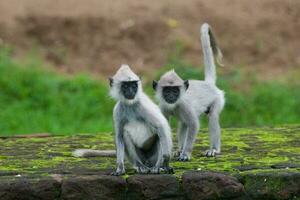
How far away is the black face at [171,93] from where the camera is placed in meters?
7.20

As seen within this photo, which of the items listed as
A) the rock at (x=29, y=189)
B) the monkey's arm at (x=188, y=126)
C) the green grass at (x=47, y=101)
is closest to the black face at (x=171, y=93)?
the monkey's arm at (x=188, y=126)

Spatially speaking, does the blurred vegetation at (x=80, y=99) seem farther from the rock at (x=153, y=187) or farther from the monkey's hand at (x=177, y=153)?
the rock at (x=153, y=187)

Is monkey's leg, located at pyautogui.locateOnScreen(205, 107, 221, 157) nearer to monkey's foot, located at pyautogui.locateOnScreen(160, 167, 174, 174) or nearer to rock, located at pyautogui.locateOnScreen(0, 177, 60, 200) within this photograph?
monkey's foot, located at pyautogui.locateOnScreen(160, 167, 174, 174)

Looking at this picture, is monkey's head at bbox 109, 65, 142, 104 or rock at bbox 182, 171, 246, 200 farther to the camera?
monkey's head at bbox 109, 65, 142, 104

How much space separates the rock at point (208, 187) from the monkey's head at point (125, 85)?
0.68m

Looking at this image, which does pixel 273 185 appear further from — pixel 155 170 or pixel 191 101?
pixel 191 101

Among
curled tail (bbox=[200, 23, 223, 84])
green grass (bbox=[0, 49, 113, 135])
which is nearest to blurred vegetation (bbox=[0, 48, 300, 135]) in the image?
green grass (bbox=[0, 49, 113, 135])

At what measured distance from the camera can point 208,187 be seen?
6.32m

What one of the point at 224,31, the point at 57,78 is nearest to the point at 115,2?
the point at 224,31

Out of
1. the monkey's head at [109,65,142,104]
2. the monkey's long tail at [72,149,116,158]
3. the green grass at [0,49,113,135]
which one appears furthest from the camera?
the green grass at [0,49,113,135]

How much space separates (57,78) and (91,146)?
6346mm

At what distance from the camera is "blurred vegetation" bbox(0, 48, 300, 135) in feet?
42.4

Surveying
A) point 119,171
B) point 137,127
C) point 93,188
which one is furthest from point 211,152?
point 93,188

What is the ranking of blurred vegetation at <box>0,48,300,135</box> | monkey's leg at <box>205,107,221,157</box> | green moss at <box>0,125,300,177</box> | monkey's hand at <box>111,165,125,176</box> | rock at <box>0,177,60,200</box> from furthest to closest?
blurred vegetation at <box>0,48,300,135</box> < monkey's leg at <box>205,107,221,157</box> < green moss at <box>0,125,300,177</box> < monkey's hand at <box>111,165,125,176</box> < rock at <box>0,177,60,200</box>
